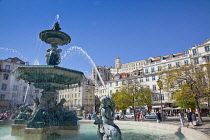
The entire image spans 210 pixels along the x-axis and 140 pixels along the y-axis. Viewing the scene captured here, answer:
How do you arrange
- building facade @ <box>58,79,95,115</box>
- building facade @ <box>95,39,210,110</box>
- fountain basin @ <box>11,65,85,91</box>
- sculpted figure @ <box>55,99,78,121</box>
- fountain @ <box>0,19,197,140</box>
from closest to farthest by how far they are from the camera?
fountain @ <box>0,19,197,140</box>, fountain basin @ <box>11,65,85,91</box>, sculpted figure @ <box>55,99,78,121</box>, building facade @ <box>95,39,210,110</box>, building facade @ <box>58,79,95,115</box>

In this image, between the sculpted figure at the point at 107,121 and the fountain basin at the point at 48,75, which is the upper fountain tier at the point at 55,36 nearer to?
the fountain basin at the point at 48,75

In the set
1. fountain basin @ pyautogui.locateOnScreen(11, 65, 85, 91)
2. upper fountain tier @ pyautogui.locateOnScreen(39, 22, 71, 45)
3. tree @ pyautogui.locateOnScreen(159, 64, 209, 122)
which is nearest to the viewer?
fountain basin @ pyautogui.locateOnScreen(11, 65, 85, 91)

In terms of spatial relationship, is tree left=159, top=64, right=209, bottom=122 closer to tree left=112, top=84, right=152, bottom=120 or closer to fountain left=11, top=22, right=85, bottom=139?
tree left=112, top=84, right=152, bottom=120

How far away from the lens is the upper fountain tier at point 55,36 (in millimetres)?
12125

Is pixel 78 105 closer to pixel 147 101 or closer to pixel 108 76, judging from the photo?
pixel 147 101

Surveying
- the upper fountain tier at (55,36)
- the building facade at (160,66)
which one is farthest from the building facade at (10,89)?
the upper fountain tier at (55,36)

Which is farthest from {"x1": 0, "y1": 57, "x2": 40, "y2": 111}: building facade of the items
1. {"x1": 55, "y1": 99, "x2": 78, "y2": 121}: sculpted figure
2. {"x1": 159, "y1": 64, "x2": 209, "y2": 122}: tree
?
{"x1": 55, "y1": 99, "x2": 78, "y2": 121}: sculpted figure

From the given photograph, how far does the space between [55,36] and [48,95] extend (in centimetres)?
446

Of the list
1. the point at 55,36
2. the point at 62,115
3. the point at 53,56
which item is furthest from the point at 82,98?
the point at 62,115

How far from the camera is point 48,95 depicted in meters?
11.3

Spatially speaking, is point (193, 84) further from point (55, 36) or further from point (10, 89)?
point (10, 89)

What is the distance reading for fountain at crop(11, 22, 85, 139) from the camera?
9.46m

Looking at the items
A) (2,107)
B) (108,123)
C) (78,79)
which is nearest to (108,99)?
(108,123)

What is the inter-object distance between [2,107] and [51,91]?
128 ft
